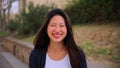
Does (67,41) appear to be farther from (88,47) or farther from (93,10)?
(93,10)

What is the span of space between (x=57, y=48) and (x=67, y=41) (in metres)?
0.11

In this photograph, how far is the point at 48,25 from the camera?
2.70m

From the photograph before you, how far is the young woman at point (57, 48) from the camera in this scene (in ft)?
8.64

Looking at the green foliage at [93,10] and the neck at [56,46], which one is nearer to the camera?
the neck at [56,46]

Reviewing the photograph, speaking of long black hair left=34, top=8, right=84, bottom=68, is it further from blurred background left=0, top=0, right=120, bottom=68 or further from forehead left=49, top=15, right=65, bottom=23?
blurred background left=0, top=0, right=120, bottom=68

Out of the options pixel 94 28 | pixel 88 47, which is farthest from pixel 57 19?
pixel 94 28

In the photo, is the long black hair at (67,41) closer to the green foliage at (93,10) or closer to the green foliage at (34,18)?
the green foliage at (93,10)

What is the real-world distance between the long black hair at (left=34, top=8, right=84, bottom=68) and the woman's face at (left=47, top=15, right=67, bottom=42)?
0.10 feet

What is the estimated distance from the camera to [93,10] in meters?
11.1

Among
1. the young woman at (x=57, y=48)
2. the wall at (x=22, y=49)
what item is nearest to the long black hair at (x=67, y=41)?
the young woman at (x=57, y=48)

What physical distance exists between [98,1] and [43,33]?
26.2 feet

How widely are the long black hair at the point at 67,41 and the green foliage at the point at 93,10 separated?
7006 millimetres

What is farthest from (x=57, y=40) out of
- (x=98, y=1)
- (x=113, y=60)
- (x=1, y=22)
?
(x=1, y=22)

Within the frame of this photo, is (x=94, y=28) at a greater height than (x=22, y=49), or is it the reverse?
(x=94, y=28)
